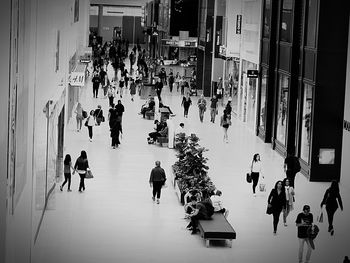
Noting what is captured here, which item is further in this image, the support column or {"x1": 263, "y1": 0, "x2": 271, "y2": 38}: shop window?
the support column

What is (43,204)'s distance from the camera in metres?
19.4

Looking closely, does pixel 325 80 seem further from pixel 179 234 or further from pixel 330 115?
pixel 179 234

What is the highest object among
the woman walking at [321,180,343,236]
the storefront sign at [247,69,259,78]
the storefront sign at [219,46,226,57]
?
the storefront sign at [219,46,226,57]

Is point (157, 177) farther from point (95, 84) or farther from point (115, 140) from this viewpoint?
point (95, 84)

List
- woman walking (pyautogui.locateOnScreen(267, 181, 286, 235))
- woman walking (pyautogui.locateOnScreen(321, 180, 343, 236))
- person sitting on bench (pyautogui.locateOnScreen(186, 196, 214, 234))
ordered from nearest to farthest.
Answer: person sitting on bench (pyautogui.locateOnScreen(186, 196, 214, 234)), woman walking (pyautogui.locateOnScreen(267, 181, 286, 235)), woman walking (pyautogui.locateOnScreen(321, 180, 343, 236))

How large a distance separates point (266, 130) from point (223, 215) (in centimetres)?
1650

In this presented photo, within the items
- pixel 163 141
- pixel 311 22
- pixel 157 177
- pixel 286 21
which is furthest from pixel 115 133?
pixel 157 177

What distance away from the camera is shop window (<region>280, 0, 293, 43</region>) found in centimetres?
3253

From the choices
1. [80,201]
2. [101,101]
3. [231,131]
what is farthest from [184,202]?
[101,101]

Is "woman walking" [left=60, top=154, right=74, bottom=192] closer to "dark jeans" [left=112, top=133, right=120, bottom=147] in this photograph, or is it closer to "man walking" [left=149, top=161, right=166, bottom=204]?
"man walking" [left=149, top=161, right=166, bottom=204]

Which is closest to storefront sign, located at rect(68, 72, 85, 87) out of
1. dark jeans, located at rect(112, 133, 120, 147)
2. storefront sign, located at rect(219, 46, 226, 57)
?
dark jeans, located at rect(112, 133, 120, 147)

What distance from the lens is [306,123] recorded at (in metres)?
29.4

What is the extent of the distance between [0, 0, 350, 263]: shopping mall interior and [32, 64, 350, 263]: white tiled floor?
4 centimetres

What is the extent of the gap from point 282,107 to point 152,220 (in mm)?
13587
